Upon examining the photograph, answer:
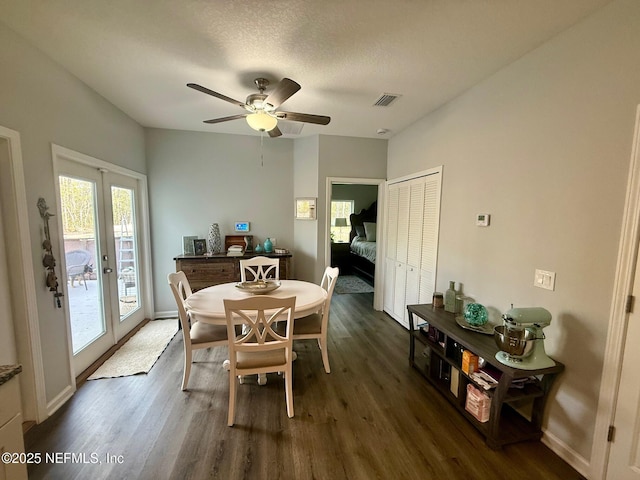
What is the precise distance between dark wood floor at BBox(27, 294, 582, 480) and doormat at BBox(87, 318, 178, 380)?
0.41ft

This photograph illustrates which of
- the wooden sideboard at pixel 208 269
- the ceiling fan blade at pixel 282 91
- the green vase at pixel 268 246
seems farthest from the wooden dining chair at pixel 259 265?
the ceiling fan blade at pixel 282 91

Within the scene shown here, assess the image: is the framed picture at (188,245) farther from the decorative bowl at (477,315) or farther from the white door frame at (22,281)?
the decorative bowl at (477,315)

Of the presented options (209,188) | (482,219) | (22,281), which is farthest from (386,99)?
(22,281)

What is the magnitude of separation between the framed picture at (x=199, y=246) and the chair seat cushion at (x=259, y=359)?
223 centimetres

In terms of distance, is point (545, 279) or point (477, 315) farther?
point (477, 315)

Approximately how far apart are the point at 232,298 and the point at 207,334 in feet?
1.16

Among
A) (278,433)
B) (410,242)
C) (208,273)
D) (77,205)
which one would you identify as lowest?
(278,433)

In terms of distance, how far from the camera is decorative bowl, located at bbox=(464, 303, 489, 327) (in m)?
2.08

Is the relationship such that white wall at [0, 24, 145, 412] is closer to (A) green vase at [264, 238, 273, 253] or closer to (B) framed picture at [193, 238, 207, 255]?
(B) framed picture at [193, 238, 207, 255]

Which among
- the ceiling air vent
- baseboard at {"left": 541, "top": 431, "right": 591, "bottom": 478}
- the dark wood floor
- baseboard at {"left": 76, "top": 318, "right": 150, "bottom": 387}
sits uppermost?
the ceiling air vent

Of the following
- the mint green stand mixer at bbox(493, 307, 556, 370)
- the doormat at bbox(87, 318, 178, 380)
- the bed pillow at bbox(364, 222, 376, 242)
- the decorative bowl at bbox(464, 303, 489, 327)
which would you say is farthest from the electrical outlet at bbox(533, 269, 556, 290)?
the bed pillow at bbox(364, 222, 376, 242)

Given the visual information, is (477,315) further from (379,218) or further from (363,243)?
(363,243)

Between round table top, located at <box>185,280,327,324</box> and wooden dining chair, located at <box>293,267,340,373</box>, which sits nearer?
round table top, located at <box>185,280,327,324</box>

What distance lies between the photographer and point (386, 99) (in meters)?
2.68
